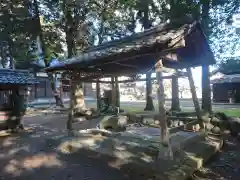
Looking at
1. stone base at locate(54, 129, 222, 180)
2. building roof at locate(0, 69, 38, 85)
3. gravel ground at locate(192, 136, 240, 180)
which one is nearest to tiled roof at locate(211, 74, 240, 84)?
gravel ground at locate(192, 136, 240, 180)

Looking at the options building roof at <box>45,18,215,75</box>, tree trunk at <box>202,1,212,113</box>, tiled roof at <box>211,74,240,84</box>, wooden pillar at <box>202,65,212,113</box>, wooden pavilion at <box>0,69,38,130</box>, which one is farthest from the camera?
tiled roof at <box>211,74,240,84</box>

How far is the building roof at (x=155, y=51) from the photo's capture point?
5279 mm

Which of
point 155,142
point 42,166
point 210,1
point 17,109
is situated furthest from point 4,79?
point 210,1

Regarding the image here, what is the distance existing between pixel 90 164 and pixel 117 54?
9.80 feet

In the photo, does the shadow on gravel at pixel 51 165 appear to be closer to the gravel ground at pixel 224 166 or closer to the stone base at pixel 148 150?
the stone base at pixel 148 150

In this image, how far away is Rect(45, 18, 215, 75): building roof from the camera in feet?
17.3

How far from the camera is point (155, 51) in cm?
528

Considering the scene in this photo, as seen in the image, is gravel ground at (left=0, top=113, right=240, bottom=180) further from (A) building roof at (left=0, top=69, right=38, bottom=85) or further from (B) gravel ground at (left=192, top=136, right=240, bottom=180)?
(A) building roof at (left=0, top=69, right=38, bottom=85)

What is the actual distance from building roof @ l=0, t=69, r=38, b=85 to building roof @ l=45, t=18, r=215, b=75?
10.1 ft

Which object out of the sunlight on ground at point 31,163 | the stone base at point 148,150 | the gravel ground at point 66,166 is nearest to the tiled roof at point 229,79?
the stone base at point 148,150

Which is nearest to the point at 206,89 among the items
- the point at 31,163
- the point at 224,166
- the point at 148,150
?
the point at 224,166

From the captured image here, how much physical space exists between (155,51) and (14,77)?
737cm

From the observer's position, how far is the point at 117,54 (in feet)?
19.3

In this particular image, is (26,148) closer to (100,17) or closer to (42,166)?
(42,166)
